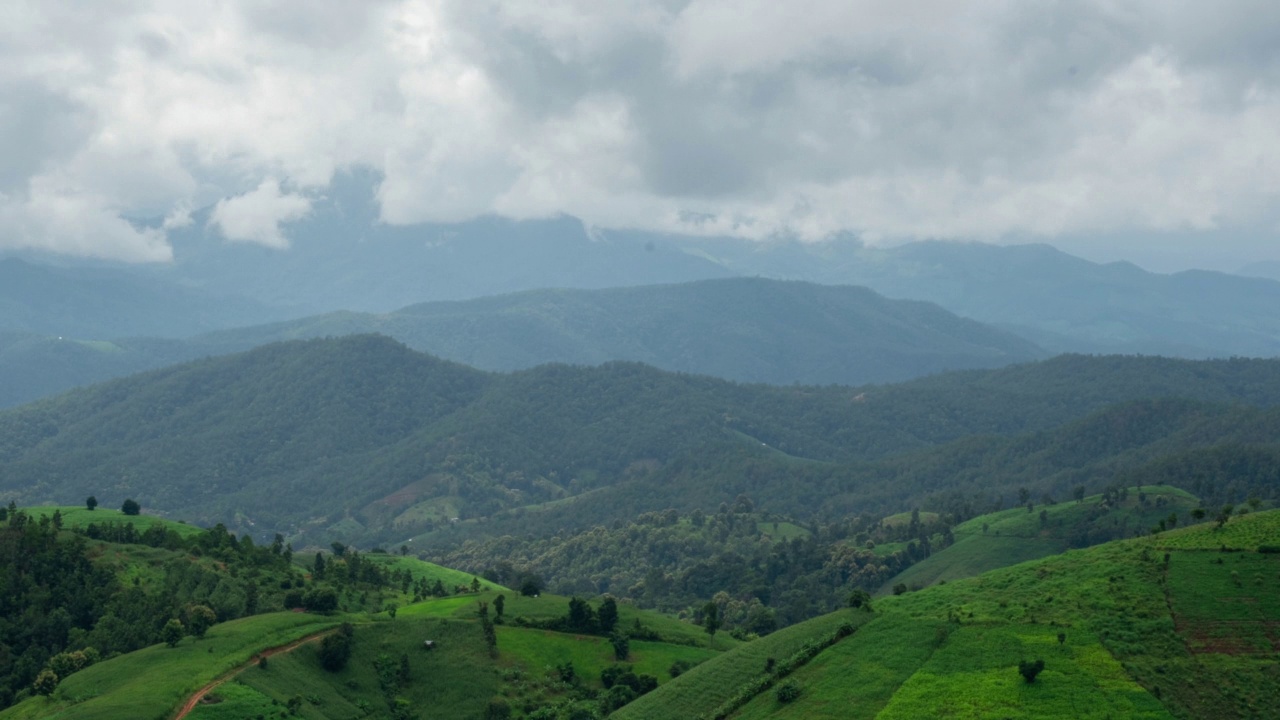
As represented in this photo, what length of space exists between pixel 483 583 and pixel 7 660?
227ft

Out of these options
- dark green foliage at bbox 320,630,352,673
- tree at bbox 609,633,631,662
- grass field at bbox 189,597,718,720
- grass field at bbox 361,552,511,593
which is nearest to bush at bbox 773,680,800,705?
grass field at bbox 189,597,718,720

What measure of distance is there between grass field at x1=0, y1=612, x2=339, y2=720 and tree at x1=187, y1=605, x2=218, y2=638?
3.22 ft

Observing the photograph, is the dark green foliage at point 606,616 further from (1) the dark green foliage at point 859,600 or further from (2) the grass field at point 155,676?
(1) the dark green foliage at point 859,600

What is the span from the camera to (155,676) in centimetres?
9162

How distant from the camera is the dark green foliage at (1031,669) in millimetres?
75500

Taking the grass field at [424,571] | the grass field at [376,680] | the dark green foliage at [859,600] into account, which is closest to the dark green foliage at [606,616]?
the grass field at [376,680]

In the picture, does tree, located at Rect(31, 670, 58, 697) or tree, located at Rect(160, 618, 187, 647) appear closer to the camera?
tree, located at Rect(31, 670, 58, 697)

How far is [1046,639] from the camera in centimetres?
A: 8244

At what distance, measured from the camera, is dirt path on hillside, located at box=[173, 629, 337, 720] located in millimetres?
85281

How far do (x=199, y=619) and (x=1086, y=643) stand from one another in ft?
259

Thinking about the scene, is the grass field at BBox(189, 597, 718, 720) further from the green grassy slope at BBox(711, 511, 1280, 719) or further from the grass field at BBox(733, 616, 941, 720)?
the grass field at BBox(733, 616, 941, 720)

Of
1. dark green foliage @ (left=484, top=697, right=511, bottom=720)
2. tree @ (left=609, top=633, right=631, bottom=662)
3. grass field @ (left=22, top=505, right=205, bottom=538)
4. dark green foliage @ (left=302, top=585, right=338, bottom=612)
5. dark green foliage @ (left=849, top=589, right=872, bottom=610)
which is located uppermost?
grass field @ (left=22, top=505, right=205, bottom=538)

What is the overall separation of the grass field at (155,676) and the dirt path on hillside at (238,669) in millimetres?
460

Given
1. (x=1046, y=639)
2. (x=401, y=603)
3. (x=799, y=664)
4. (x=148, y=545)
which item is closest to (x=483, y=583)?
(x=401, y=603)
